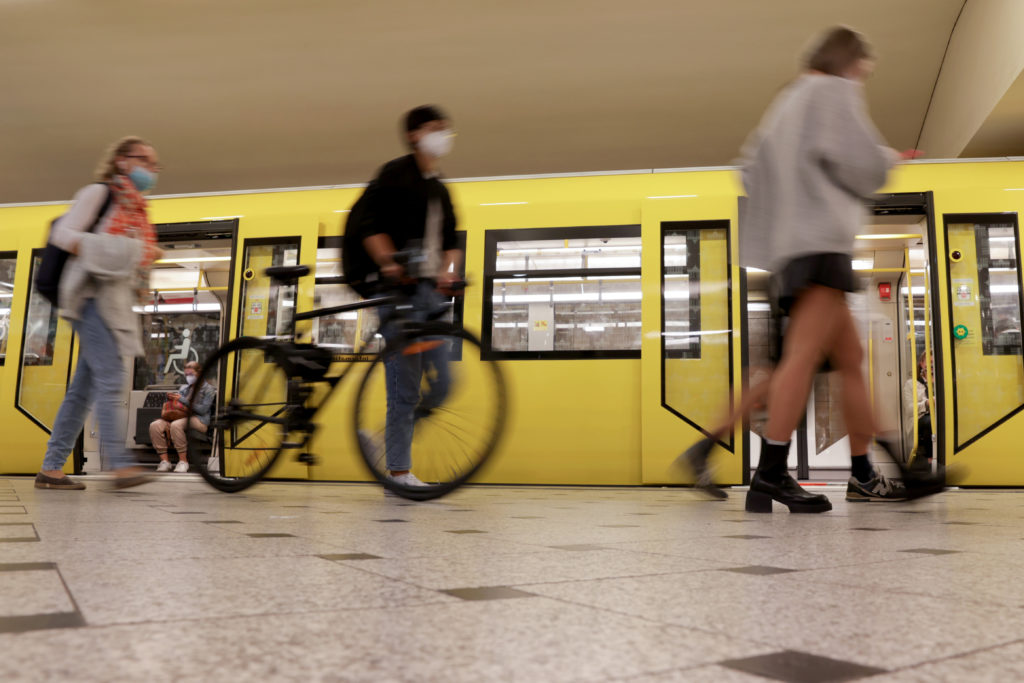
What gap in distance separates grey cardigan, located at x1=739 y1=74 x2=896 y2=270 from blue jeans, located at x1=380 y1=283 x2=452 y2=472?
1.27m

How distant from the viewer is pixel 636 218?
5.78m

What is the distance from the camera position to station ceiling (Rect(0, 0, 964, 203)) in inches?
348

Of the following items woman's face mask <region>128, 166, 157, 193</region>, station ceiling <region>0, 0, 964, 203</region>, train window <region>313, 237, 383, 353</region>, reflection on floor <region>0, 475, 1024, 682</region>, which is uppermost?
station ceiling <region>0, 0, 964, 203</region>

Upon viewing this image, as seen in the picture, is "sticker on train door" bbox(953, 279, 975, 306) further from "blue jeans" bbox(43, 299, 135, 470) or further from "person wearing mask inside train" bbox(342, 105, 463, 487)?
"blue jeans" bbox(43, 299, 135, 470)

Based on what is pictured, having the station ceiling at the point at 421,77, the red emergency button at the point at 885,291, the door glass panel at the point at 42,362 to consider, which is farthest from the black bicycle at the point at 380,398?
the station ceiling at the point at 421,77

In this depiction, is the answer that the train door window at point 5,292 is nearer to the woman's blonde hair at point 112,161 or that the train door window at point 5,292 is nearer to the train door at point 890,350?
the woman's blonde hair at point 112,161

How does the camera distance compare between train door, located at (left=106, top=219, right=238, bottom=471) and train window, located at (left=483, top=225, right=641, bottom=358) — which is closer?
train window, located at (left=483, top=225, right=641, bottom=358)

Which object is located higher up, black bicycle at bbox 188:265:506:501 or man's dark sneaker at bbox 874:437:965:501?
black bicycle at bbox 188:265:506:501

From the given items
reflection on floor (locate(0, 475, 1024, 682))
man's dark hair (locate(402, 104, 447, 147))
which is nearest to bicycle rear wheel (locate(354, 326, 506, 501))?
reflection on floor (locate(0, 475, 1024, 682))

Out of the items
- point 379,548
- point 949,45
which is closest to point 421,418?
point 379,548

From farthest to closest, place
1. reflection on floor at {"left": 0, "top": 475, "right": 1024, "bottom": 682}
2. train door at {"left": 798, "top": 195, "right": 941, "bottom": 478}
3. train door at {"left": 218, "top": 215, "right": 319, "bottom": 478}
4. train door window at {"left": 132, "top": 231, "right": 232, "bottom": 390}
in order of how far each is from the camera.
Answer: train door window at {"left": 132, "top": 231, "right": 232, "bottom": 390}
train door at {"left": 798, "top": 195, "right": 941, "bottom": 478}
train door at {"left": 218, "top": 215, "right": 319, "bottom": 478}
reflection on floor at {"left": 0, "top": 475, "right": 1024, "bottom": 682}

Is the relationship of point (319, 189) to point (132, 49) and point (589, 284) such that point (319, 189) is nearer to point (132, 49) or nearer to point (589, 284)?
point (589, 284)

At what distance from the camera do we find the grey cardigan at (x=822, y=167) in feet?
8.98

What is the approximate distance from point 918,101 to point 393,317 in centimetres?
892
